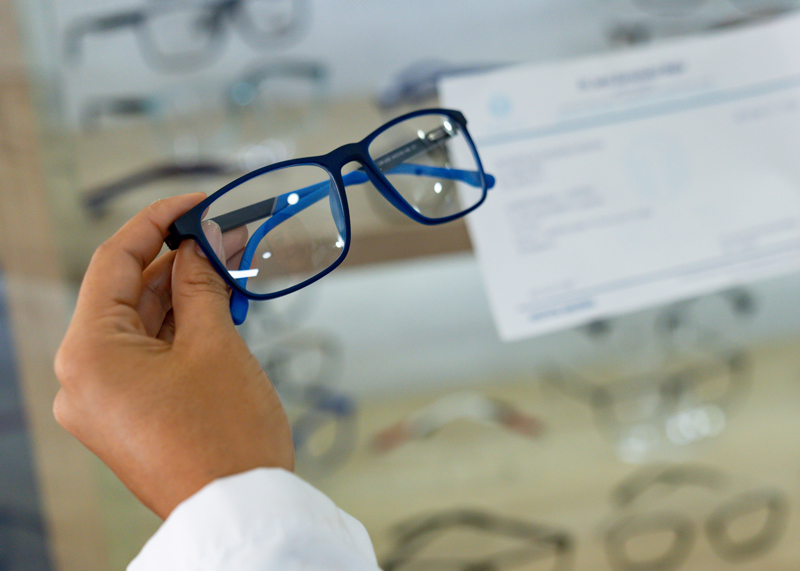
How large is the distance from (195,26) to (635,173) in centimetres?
44

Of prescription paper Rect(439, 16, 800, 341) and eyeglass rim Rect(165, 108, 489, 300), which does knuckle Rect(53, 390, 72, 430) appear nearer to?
eyeglass rim Rect(165, 108, 489, 300)

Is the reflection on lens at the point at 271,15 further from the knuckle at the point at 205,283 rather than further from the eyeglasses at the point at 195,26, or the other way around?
the knuckle at the point at 205,283

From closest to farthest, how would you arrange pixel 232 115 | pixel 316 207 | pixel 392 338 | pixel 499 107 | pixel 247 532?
pixel 247 532 < pixel 316 207 < pixel 499 107 < pixel 232 115 < pixel 392 338

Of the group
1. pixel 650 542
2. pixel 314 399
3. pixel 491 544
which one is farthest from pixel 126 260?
pixel 650 542

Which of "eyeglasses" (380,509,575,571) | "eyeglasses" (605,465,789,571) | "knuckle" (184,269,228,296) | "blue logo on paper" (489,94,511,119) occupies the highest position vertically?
"blue logo on paper" (489,94,511,119)

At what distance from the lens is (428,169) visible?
325 mm

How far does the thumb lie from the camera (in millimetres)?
218

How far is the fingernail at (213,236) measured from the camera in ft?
0.79

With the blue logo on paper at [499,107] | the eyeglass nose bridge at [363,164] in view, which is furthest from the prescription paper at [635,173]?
the eyeglass nose bridge at [363,164]

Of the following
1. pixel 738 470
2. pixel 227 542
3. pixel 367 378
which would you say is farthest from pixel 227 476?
pixel 738 470

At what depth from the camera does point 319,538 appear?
0.19 metres

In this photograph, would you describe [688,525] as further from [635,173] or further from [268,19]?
[268,19]

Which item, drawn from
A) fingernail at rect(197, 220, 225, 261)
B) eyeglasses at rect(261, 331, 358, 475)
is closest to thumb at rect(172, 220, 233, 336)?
fingernail at rect(197, 220, 225, 261)

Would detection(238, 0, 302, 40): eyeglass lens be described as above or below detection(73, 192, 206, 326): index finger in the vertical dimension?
above
